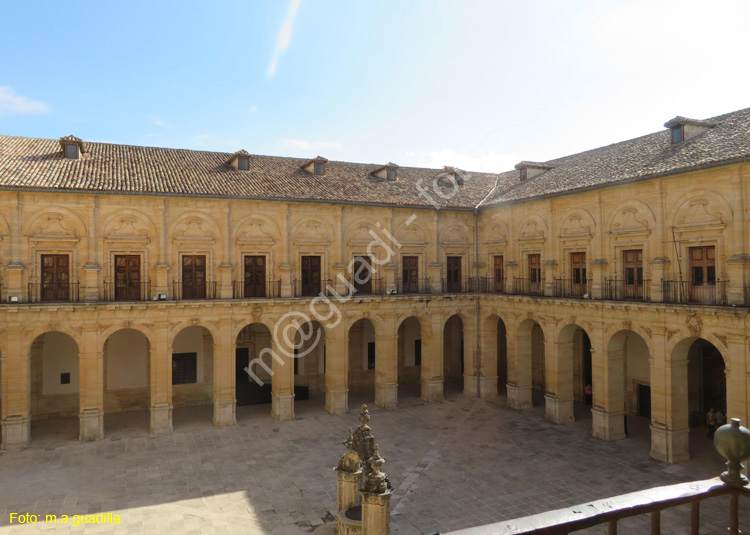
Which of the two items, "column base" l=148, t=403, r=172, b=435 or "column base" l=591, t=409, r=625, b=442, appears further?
"column base" l=148, t=403, r=172, b=435

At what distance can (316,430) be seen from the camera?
71.8ft

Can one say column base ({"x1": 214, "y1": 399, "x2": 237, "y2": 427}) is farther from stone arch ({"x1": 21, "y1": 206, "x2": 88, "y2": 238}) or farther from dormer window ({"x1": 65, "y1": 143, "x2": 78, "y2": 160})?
dormer window ({"x1": 65, "y1": 143, "x2": 78, "y2": 160})

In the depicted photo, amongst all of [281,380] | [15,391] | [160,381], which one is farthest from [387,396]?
[15,391]

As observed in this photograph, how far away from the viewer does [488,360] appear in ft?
88.7

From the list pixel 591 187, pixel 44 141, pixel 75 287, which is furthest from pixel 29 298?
pixel 591 187

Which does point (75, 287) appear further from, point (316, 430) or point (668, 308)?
point (668, 308)

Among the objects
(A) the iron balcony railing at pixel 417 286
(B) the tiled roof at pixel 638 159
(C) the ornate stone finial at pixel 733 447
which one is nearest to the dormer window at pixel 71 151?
(A) the iron balcony railing at pixel 417 286

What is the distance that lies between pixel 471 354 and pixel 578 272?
7.69m

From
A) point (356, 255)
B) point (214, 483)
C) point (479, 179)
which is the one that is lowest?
point (214, 483)

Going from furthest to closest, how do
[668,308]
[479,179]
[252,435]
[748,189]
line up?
[479,179], [252,435], [668,308], [748,189]

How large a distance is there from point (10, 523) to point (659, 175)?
73.6ft

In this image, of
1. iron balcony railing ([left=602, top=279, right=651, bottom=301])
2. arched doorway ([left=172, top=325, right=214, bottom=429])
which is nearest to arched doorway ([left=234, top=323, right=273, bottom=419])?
arched doorway ([left=172, top=325, right=214, bottom=429])

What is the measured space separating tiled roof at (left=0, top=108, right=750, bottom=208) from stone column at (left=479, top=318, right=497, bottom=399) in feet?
21.4

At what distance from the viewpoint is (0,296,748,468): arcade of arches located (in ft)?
59.8
